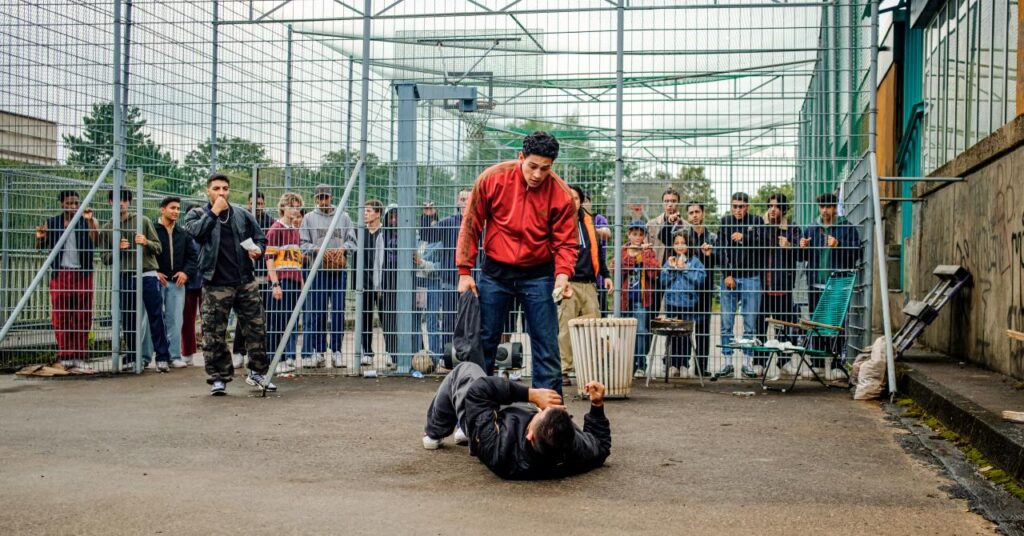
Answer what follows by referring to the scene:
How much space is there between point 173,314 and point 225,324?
10.9 feet

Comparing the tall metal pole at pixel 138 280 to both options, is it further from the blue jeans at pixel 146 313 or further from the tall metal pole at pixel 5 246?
the tall metal pole at pixel 5 246

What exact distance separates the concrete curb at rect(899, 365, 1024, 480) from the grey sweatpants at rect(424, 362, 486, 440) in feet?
10.1

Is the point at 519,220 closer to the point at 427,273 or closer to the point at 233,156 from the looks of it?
the point at 427,273

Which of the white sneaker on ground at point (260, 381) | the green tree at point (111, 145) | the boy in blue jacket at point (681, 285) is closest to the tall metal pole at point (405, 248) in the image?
the white sneaker on ground at point (260, 381)

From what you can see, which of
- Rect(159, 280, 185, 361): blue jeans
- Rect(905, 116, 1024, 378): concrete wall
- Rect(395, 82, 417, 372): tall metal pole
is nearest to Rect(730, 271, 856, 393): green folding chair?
Rect(905, 116, 1024, 378): concrete wall

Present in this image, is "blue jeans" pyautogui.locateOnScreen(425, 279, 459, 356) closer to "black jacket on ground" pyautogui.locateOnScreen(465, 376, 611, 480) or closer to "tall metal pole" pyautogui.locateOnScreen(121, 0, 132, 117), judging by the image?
"tall metal pole" pyautogui.locateOnScreen(121, 0, 132, 117)

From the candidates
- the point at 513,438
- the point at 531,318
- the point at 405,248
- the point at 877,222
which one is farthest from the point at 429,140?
the point at 513,438

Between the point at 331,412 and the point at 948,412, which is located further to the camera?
the point at 331,412

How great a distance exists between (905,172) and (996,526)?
13.8 metres

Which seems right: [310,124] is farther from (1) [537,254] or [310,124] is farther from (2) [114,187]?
(1) [537,254]

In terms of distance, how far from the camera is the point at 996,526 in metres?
4.84

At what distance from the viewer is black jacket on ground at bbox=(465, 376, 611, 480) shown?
582cm

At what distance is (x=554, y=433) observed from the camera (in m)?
5.61

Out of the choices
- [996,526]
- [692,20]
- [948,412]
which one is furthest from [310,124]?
[996,526]
